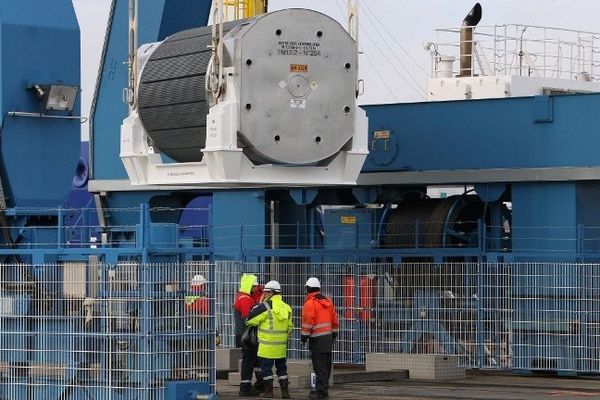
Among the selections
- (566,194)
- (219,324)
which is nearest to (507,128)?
(566,194)

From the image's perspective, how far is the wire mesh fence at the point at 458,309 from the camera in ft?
72.7

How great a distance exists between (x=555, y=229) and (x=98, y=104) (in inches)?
374

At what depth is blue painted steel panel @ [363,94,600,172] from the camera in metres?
23.6

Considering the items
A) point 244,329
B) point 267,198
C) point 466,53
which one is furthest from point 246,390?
point 466,53

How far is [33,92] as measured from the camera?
2059 cm

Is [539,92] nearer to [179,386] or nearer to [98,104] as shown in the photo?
[98,104]

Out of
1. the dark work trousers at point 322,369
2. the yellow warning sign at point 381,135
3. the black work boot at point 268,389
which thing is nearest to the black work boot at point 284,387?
the black work boot at point 268,389

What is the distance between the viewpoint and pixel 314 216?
1078 inches

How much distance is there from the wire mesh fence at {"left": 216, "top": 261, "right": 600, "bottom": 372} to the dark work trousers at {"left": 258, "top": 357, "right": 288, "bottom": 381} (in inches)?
166

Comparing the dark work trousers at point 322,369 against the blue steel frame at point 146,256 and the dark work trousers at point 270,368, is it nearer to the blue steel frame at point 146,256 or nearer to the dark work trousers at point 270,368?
the dark work trousers at point 270,368

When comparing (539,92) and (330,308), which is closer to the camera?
(330,308)

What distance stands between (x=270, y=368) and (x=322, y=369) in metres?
0.68

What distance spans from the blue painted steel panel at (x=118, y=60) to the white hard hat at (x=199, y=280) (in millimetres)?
9696

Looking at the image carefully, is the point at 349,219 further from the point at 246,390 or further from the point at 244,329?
the point at 246,390
